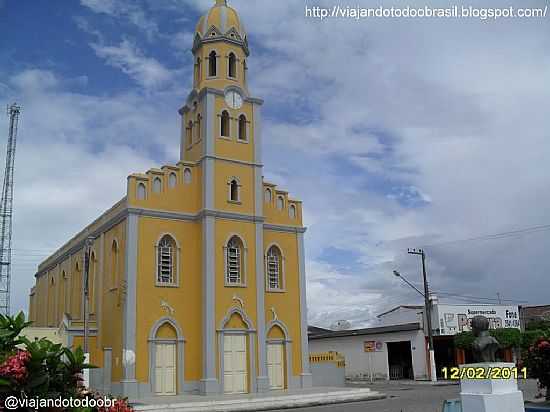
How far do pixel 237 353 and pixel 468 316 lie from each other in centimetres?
1969

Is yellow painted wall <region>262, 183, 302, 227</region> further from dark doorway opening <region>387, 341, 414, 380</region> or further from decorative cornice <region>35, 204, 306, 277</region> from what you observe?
dark doorway opening <region>387, 341, 414, 380</region>

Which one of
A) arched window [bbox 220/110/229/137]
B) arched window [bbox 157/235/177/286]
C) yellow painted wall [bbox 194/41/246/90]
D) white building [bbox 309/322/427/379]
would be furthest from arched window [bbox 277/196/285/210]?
white building [bbox 309/322/427/379]

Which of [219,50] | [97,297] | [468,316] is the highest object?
[219,50]

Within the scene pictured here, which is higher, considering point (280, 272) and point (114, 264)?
point (114, 264)

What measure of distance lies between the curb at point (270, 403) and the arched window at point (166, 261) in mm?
5672

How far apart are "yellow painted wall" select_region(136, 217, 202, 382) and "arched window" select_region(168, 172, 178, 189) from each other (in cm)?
160

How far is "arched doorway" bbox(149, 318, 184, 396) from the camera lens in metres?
24.4

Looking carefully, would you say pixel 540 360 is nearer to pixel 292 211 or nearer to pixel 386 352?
pixel 292 211

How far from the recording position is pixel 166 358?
24.8m

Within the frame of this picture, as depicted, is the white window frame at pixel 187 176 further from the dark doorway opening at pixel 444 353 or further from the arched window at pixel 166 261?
the dark doorway opening at pixel 444 353

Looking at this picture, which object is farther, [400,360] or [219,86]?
[400,360]

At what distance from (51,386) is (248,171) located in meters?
22.2

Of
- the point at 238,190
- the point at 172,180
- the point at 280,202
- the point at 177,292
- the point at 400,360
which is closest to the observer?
the point at 177,292

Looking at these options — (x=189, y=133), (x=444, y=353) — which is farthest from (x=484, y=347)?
(x=444, y=353)
